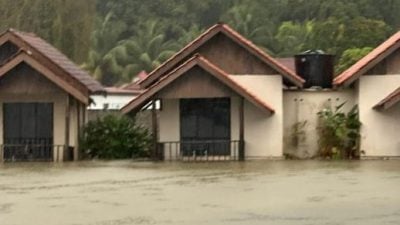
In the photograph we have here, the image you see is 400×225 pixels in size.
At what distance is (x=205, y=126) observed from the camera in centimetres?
3050

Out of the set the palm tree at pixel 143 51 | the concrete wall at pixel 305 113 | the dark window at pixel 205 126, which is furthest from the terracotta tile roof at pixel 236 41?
the palm tree at pixel 143 51

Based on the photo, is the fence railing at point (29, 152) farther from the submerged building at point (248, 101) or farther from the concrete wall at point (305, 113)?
the concrete wall at point (305, 113)

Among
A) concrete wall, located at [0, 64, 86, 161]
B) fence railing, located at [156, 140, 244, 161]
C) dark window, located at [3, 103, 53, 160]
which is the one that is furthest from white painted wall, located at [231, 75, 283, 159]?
dark window, located at [3, 103, 53, 160]

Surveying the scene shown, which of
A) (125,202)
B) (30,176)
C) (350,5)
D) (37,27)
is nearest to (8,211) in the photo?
(125,202)

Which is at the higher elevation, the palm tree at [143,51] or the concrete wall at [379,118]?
the palm tree at [143,51]

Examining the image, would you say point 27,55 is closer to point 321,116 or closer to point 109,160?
point 109,160

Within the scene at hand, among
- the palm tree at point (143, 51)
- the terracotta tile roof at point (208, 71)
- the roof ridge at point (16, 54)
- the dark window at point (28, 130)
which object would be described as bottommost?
the dark window at point (28, 130)

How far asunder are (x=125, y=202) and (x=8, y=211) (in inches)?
80.5

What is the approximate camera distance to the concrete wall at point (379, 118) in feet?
98.8

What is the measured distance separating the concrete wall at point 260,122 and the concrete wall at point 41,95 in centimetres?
303

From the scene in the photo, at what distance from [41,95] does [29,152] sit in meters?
1.70

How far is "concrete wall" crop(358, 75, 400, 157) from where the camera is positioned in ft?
98.8

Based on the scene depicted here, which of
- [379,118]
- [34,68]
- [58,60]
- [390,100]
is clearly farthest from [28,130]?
[390,100]

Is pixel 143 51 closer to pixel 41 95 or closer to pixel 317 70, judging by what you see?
pixel 317 70
